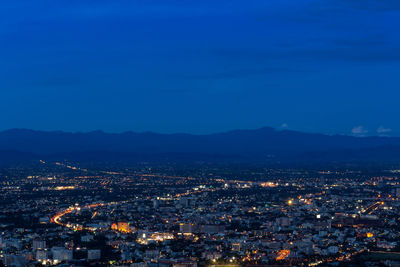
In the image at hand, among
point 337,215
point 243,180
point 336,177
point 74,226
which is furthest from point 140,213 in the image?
point 336,177

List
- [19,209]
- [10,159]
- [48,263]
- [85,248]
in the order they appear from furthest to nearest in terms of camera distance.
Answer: [10,159], [19,209], [85,248], [48,263]

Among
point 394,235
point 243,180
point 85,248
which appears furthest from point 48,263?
point 243,180

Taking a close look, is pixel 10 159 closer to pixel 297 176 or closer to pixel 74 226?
pixel 297 176

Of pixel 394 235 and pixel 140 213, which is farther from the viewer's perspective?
pixel 140 213

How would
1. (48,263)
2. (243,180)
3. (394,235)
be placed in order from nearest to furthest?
(48,263) < (394,235) < (243,180)

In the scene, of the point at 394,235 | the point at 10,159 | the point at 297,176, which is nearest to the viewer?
the point at 394,235

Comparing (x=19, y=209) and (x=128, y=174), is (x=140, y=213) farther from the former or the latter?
(x=128, y=174)
